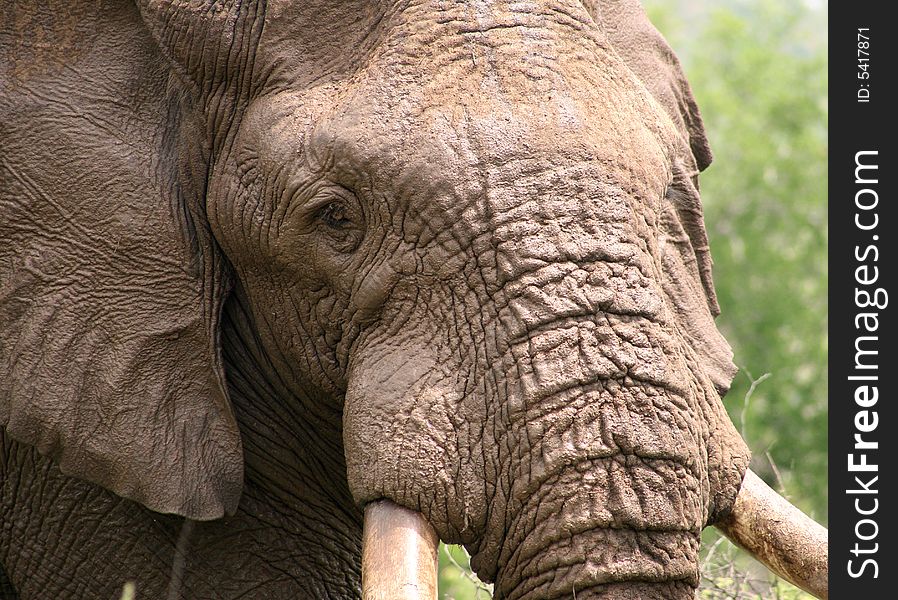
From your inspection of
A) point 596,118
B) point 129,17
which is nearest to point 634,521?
point 596,118

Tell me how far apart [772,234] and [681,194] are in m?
10.3

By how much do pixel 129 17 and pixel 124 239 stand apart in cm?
52

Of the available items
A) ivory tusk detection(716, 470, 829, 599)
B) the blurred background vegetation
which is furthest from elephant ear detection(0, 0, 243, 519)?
the blurred background vegetation

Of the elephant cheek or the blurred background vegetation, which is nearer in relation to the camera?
the elephant cheek

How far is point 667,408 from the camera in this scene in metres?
3.12

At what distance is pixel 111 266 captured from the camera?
12.1 feet

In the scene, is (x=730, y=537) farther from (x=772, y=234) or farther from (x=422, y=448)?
(x=772, y=234)

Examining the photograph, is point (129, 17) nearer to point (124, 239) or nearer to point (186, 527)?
point (124, 239)

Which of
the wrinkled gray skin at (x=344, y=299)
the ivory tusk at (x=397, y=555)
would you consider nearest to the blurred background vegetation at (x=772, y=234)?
the wrinkled gray skin at (x=344, y=299)

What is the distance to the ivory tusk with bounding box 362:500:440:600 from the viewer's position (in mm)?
3051

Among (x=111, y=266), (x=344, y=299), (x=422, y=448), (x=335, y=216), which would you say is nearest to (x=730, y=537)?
(x=422, y=448)

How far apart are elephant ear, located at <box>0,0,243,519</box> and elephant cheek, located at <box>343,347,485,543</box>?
569 mm

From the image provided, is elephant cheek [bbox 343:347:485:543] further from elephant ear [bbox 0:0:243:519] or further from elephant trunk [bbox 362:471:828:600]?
elephant ear [bbox 0:0:243:519]

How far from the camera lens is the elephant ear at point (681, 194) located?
356 cm
